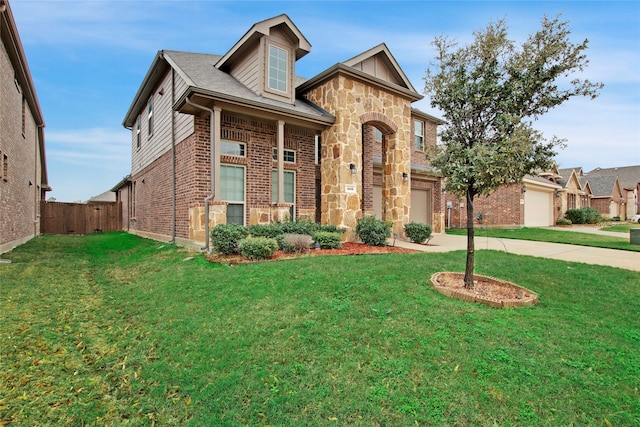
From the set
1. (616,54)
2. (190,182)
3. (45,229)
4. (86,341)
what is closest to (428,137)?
(616,54)

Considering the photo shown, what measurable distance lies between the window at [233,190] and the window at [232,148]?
0.40m

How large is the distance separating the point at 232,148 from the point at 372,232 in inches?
192

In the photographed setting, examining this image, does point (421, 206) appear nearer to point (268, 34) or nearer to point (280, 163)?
point (280, 163)

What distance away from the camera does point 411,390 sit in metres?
2.51

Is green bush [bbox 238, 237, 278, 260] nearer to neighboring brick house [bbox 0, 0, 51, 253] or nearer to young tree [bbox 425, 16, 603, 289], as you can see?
young tree [bbox 425, 16, 603, 289]

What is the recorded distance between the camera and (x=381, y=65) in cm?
1142

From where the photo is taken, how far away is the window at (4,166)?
8289mm

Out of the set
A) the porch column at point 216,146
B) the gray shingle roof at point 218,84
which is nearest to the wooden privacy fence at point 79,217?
the gray shingle roof at point 218,84

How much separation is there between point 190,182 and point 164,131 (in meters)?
3.78

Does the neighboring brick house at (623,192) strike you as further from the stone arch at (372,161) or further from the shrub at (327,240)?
the shrub at (327,240)

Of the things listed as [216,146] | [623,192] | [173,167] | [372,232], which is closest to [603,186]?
[623,192]

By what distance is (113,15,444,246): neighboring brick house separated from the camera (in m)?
8.72

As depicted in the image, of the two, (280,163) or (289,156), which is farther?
(289,156)

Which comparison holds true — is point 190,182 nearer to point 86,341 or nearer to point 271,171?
point 271,171
